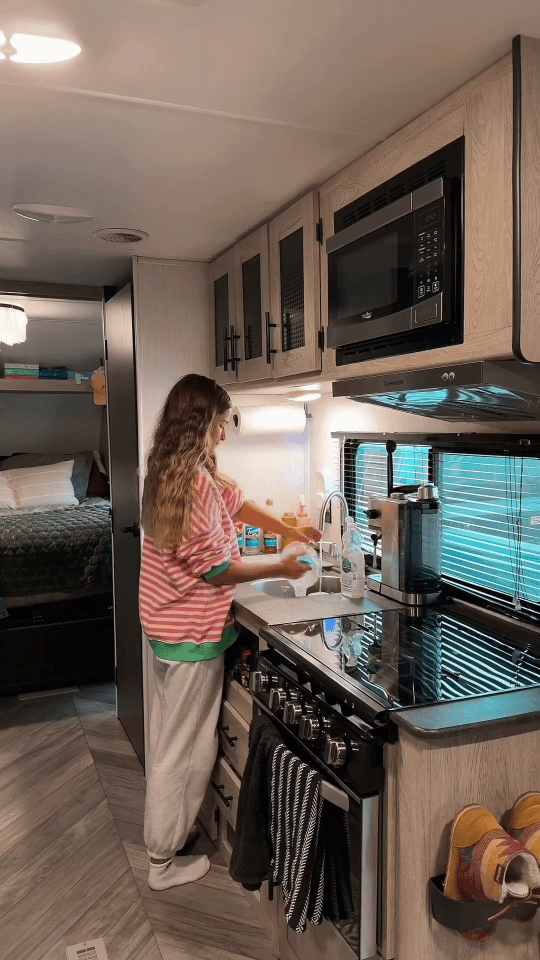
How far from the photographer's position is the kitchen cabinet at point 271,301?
224 centimetres

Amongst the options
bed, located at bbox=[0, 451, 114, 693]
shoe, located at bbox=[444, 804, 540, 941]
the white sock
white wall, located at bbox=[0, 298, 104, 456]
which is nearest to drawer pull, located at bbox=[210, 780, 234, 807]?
the white sock

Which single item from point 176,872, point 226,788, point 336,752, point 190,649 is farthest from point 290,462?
point 336,752

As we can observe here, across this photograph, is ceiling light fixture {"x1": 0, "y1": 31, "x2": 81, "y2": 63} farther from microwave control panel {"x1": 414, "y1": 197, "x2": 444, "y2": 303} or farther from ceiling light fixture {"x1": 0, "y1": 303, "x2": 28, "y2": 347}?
ceiling light fixture {"x1": 0, "y1": 303, "x2": 28, "y2": 347}

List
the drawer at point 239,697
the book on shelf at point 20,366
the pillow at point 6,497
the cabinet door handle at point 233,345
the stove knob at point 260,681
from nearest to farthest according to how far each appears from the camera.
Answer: the stove knob at point 260,681 → the drawer at point 239,697 → the cabinet door handle at point 233,345 → the pillow at point 6,497 → the book on shelf at point 20,366

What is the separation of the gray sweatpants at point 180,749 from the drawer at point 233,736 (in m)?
0.04

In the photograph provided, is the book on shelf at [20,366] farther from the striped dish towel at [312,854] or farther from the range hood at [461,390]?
the striped dish towel at [312,854]

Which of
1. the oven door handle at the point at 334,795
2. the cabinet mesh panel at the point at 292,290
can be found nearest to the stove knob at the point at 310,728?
the oven door handle at the point at 334,795

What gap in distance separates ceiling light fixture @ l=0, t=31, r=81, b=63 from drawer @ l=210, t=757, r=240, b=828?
203 cm

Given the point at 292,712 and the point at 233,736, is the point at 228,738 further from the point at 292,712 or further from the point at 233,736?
the point at 292,712

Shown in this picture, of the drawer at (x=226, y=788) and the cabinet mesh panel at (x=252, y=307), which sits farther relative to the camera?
the cabinet mesh panel at (x=252, y=307)

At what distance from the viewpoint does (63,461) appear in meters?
5.29

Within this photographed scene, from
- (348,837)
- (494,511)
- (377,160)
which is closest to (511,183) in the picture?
(377,160)

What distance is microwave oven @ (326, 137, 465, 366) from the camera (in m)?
1.57

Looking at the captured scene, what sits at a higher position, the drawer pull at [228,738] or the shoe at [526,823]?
the shoe at [526,823]
